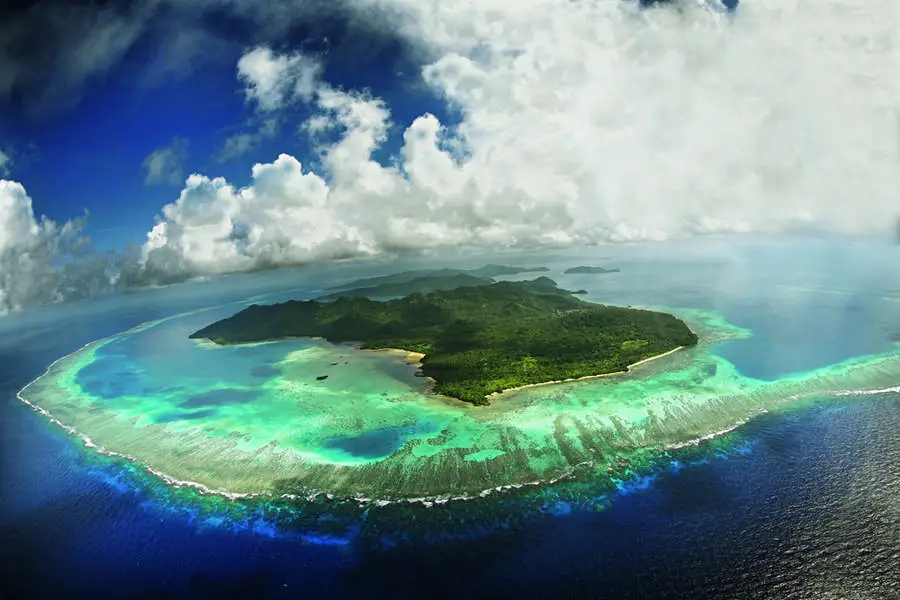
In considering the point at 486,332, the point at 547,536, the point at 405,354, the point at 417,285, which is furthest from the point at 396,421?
the point at 417,285

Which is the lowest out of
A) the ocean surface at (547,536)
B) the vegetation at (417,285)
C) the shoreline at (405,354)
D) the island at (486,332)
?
the ocean surface at (547,536)

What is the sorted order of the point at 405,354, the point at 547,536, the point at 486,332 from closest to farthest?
1. the point at 547,536
2. the point at 405,354
3. the point at 486,332

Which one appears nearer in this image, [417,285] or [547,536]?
[547,536]

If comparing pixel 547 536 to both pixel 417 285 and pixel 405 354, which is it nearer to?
pixel 405 354

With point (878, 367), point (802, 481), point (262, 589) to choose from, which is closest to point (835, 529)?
point (802, 481)

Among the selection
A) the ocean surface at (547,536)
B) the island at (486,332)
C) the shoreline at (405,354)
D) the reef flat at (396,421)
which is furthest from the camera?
the shoreline at (405,354)

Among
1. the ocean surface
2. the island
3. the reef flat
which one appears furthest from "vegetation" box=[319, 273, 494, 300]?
the ocean surface

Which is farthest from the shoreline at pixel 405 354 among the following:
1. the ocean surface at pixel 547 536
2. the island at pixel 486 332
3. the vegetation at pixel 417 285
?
the vegetation at pixel 417 285

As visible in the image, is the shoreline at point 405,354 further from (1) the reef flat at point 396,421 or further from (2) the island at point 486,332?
(1) the reef flat at point 396,421
